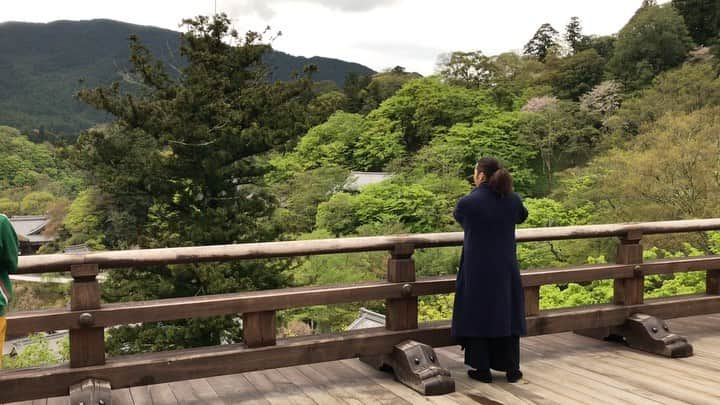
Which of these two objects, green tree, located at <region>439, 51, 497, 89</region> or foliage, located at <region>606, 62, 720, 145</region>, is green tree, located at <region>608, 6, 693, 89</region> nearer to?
foliage, located at <region>606, 62, 720, 145</region>

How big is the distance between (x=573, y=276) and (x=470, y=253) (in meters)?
1.07

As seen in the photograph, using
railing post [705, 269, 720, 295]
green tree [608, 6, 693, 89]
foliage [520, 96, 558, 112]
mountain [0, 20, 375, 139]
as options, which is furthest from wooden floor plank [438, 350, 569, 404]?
mountain [0, 20, 375, 139]

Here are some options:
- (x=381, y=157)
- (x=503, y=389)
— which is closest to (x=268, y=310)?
(x=503, y=389)

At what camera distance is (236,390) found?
10.6ft

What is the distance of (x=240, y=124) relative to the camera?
15289 millimetres

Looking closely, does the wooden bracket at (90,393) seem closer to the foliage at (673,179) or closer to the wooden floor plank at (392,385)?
the wooden floor plank at (392,385)

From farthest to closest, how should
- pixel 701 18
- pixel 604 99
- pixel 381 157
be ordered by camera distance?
1. pixel 701 18
2. pixel 381 157
3. pixel 604 99

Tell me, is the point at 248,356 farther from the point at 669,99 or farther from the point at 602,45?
the point at 602,45

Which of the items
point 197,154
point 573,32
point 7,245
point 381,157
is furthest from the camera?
point 573,32

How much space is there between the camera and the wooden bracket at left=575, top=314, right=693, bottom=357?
390 cm

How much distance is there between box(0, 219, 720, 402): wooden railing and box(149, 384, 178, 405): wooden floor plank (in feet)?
0.35

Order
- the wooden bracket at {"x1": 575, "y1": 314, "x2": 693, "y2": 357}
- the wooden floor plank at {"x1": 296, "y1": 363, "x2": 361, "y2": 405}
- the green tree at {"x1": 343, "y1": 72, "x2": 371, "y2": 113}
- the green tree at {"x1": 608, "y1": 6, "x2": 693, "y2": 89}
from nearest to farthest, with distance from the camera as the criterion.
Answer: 1. the wooden floor plank at {"x1": 296, "y1": 363, "x2": 361, "y2": 405}
2. the wooden bracket at {"x1": 575, "y1": 314, "x2": 693, "y2": 357}
3. the green tree at {"x1": 608, "y1": 6, "x2": 693, "y2": 89}
4. the green tree at {"x1": 343, "y1": 72, "x2": 371, "y2": 113}

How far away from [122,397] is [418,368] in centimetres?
154

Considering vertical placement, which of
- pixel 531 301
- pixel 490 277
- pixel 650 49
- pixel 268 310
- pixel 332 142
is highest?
pixel 650 49
